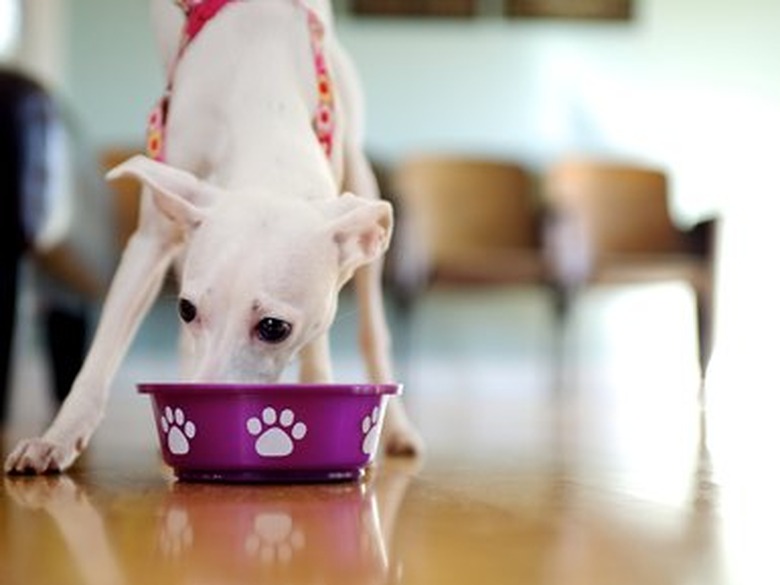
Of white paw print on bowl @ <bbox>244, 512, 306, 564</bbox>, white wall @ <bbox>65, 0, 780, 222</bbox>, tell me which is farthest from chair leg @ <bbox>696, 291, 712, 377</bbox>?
white paw print on bowl @ <bbox>244, 512, 306, 564</bbox>

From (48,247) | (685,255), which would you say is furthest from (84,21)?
(48,247)

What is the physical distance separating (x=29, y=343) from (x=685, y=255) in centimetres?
271

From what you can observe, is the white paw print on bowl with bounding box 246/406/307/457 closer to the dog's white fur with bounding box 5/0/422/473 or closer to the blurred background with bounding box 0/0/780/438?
the dog's white fur with bounding box 5/0/422/473

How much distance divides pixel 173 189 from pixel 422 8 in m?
4.77

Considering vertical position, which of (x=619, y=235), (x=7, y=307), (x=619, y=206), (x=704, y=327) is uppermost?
(x=7, y=307)

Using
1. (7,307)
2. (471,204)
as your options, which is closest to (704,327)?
(471,204)

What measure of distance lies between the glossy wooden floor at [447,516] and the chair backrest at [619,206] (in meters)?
2.66

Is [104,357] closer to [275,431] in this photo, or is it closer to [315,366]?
[275,431]

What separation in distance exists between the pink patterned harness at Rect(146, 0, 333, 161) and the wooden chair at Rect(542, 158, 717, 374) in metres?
3.59

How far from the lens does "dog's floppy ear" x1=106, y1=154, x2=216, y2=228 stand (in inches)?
70.2

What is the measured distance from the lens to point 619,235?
6098mm

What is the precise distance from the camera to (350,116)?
2.36 m

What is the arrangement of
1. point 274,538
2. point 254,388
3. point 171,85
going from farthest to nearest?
point 171,85
point 254,388
point 274,538

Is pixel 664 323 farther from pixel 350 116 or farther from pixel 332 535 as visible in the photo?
pixel 332 535
